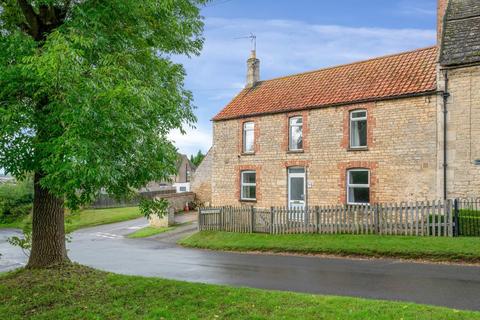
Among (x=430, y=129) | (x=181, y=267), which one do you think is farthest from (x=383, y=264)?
(x=430, y=129)

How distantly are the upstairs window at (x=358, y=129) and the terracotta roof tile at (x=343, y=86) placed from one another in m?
0.71

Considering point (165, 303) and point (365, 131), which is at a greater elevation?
point (365, 131)

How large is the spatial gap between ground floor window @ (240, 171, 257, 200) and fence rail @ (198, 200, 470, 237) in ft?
12.1

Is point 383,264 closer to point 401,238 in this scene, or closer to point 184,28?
point 401,238

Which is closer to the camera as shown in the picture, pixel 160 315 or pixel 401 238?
pixel 160 315

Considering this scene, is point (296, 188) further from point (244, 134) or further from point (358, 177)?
point (244, 134)

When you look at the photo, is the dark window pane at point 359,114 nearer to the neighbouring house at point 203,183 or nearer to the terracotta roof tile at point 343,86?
the terracotta roof tile at point 343,86

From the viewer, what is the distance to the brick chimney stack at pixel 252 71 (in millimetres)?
28938

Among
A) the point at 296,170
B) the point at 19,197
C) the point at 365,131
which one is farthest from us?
the point at 19,197

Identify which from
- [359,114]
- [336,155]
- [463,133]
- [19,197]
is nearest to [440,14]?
[359,114]

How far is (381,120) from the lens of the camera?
66.0 feet

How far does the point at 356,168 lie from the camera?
68.7 ft

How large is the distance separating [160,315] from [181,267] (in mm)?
6317

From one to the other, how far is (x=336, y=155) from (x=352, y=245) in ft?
21.5
